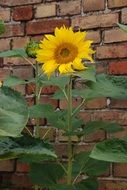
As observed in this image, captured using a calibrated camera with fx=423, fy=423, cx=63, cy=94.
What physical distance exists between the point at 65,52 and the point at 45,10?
2.44 ft

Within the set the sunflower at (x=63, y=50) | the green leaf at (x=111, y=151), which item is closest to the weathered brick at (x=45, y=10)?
the sunflower at (x=63, y=50)

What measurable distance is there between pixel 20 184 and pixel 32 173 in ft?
1.58

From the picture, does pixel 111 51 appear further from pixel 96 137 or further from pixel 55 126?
pixel 55 126

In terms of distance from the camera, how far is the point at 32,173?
1366 millimetres

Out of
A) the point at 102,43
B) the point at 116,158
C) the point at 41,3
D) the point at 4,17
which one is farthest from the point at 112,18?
the point at 116,158

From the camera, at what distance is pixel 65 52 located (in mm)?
1186

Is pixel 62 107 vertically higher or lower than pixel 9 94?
A: lower

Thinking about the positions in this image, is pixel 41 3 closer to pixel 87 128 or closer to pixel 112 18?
pixel 112 18

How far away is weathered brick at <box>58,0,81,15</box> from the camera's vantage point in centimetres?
182

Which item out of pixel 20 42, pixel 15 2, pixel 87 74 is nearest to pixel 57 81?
pixel 87 74

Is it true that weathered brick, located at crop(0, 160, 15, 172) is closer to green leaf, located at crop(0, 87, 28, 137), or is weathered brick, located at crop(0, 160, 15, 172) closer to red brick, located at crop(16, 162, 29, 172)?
red brick, located at crop(16, 162, 29, 172)

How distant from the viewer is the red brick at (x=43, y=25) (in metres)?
1.84

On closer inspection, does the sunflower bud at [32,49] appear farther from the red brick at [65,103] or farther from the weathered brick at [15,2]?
the weathered brick at [15,2]

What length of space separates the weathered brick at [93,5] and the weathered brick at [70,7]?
0.09 feet
